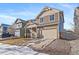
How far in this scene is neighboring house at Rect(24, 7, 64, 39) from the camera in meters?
2.16

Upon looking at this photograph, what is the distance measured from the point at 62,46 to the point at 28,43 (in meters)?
0.37

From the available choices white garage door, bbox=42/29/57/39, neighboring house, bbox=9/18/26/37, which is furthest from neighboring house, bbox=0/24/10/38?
white garage door, bbox=42/29/57/39

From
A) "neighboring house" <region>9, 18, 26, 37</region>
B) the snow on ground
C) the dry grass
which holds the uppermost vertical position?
"neighboring house" <region>9, 18, 26, 37</region>

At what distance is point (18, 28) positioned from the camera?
2.22m

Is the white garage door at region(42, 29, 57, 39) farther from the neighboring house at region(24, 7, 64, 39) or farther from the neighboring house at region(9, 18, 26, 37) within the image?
the neighboring house at region(9, 18, 26, 37)

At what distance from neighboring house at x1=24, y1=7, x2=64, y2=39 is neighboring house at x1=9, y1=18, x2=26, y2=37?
4 centimetres

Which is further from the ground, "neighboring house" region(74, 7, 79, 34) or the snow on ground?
"neighboring house" region(74, 7, 79, 34)

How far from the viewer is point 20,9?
216 centimetres

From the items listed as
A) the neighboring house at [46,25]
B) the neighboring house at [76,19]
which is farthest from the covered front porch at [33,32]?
the neighboring house at [76,19]

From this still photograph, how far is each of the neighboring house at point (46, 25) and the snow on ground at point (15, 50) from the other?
147mm

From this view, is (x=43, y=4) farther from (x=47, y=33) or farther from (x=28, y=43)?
(x=28, y=43)
